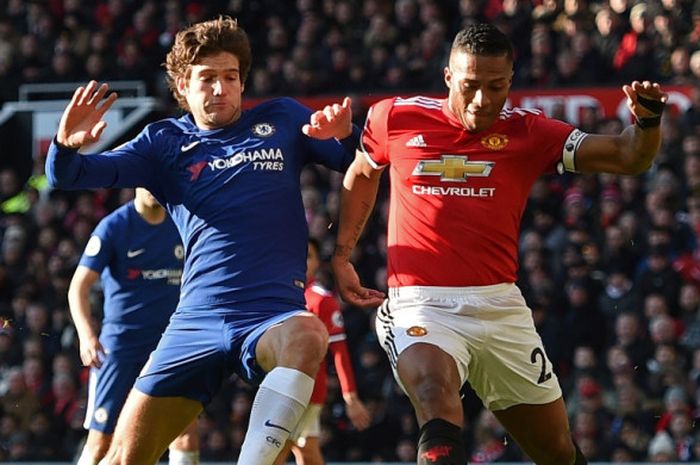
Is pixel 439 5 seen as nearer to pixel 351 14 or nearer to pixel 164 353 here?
pixel 351 14

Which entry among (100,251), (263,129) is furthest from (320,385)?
(263,129)

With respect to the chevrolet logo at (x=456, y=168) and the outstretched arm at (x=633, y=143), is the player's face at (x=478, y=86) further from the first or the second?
the outstretched arm at (x=633, y=143)

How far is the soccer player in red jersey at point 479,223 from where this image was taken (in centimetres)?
708

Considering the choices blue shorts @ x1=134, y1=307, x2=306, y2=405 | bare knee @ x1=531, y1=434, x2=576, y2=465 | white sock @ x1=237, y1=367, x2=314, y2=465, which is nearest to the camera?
white sock @ x1=237, y1=367, x2=314, y2=465

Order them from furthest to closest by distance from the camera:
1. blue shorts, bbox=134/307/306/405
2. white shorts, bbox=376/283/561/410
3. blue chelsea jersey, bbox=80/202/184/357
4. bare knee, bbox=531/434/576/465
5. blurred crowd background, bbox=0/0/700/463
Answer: blurred crowd background, bbox=0/0/700/463 → blue chelsea jersey, bbox=80/202/184/357 → bare knee, bbox=531/434/576/465 → white shorts, bbox=376/283/561/410 → blue shorts, bbox=134/307/306/405

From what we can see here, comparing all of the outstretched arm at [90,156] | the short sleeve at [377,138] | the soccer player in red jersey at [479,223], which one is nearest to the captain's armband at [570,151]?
the soccer player in red jersey at [479,223]

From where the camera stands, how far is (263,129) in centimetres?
736

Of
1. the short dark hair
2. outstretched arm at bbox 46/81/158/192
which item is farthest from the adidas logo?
outstretched arm at bbox 46/81/158/192

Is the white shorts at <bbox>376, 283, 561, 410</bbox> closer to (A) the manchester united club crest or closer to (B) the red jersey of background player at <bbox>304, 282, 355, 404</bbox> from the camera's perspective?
(A) the manchester united club crest

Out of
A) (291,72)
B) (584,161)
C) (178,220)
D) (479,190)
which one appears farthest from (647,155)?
(291,72)

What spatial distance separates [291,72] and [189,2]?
124 inches

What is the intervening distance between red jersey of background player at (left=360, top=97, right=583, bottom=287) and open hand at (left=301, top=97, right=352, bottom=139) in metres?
0.33

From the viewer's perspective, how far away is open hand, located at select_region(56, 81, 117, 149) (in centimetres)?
704

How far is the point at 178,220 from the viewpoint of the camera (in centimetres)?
742
